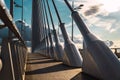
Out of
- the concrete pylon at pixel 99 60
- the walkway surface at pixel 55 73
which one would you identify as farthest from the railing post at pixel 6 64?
the walkway surface at pixel 55 73

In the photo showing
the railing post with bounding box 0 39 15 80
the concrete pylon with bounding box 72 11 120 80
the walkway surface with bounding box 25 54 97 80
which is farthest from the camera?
the walkway surface with bounding box 25 54 97 80

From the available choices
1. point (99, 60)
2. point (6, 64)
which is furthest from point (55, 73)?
point (6, 64)

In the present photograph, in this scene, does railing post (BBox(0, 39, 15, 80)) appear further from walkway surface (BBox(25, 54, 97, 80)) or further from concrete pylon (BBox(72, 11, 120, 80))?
walkway surface (BBox(25, 54, 97, 80))

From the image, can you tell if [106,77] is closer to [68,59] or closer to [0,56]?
[0,56]

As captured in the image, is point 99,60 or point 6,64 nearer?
point 6,64

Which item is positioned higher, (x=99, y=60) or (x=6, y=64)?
(x=6, y=64)

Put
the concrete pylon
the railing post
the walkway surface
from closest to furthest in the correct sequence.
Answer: the railing post → the concrete pylon → the walkway surface

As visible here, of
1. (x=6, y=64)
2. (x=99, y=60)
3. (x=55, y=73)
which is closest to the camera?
(x=6, y=64)

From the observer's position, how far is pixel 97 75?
38.7 ft

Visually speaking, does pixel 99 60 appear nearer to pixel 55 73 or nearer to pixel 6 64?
pixel 55 73

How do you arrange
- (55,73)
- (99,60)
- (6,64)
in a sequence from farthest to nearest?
(55,73) → (99,60) → (6,64)

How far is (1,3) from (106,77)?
26.5 ft

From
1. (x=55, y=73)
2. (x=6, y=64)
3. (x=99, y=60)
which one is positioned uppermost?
(x=6, y=64)

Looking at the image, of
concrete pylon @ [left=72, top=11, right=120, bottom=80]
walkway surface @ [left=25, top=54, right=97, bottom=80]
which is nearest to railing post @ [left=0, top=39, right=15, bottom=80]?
concrete pylon @ [left=72, top=11, right=120, bottom=80]
